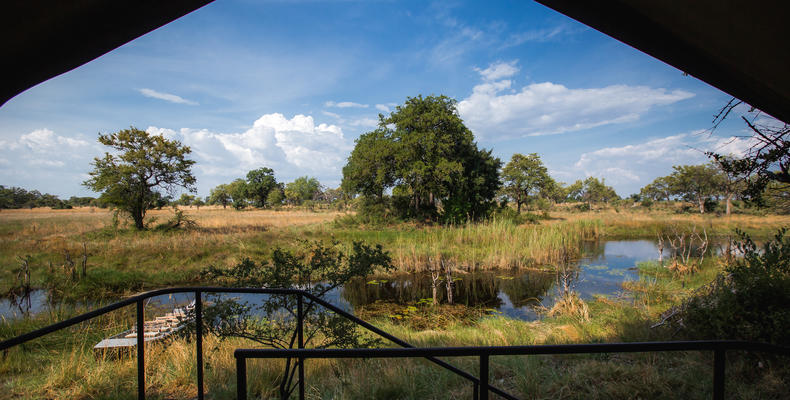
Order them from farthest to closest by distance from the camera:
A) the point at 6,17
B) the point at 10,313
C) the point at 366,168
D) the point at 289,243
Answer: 1. the point at 366,168
2. the point at 289,243
3. the point at 10,313
4. the point at 6,17

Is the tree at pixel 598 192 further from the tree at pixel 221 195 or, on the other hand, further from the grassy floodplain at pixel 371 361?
the tree at pixel 221 195

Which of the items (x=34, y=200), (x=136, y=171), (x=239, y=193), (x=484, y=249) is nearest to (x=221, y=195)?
(x=239, y=193)

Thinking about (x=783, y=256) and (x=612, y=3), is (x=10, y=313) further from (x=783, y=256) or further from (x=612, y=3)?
(x=783, y=256)

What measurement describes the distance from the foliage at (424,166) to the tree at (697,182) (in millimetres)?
22961

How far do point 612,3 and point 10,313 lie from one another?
1263 cm

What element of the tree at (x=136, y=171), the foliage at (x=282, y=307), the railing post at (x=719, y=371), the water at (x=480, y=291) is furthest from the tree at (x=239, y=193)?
the railing post at (x=719, y=371)

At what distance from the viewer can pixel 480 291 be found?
32.0 feet

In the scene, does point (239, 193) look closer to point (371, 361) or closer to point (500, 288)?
point (500, 288)

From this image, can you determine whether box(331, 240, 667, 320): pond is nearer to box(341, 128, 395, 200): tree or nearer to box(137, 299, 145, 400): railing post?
box(137, 299, 145, 400): railing post

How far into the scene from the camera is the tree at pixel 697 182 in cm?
2831

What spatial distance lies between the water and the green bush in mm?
3854

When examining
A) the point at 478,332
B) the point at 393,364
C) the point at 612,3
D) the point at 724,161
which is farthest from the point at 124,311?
the point at 724,161

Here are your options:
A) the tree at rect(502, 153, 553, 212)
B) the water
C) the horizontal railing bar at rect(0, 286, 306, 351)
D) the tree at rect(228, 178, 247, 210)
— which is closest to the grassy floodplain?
the water

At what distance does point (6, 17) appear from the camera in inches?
38.3
